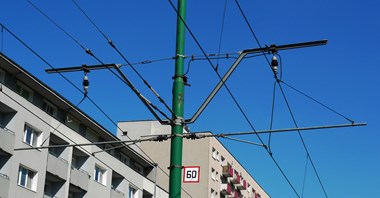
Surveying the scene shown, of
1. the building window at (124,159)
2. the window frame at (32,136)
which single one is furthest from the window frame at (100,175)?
the window frame at (32,136)

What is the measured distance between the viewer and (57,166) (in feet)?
148

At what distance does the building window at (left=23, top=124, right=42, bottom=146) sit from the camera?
42.2 m

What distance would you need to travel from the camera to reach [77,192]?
48.8 meters

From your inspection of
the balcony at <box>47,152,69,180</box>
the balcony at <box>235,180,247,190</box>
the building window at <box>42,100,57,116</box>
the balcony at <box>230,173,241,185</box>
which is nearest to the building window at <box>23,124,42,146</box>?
the balcony at <box>47,152,69,180</box>

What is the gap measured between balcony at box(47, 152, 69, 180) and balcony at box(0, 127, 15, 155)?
13.9 feet

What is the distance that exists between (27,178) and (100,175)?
11807 mm

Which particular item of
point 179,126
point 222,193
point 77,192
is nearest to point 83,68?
point 179,126

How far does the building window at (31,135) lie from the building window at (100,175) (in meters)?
9.59

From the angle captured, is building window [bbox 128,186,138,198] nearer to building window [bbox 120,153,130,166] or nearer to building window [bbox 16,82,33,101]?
building window [bbox 120,153,130,166]

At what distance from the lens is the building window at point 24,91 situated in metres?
41.9

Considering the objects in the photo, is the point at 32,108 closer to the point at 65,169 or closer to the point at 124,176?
the point at 65,169

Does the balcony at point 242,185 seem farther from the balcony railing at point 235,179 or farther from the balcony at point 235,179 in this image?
the balcony railing at point 235,179

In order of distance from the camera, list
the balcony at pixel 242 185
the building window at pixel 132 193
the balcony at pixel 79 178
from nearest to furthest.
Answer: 1. the balcony at pixel 79 178
2. the building window at pixel 132 193
3. the balcony at pixel 242 185

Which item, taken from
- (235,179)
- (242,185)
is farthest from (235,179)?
(242,185)
